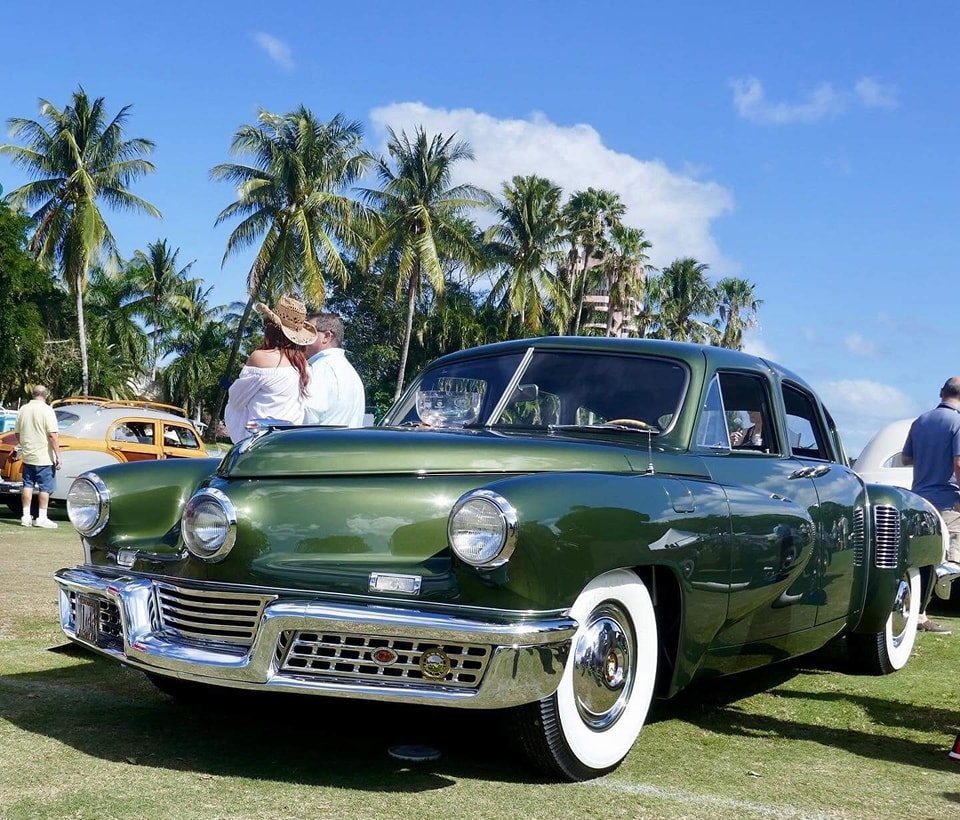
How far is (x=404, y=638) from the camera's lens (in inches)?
129

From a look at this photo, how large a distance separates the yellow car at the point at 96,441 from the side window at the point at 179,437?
0.05 feet

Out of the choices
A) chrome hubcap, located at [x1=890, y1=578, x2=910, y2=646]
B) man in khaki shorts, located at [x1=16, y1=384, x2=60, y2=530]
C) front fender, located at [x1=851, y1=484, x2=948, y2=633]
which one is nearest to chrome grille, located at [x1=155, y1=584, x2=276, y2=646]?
front fender, located at [x1=851, y1=484, x2=948, y2=633]

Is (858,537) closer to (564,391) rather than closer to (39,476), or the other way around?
(564,391)

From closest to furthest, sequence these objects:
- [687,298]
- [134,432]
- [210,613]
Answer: [210,613] → [134,432] → [687,298]

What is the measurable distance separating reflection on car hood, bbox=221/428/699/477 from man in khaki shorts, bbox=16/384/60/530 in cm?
996

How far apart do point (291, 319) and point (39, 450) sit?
8.37 metres

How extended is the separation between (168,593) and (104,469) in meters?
0.89

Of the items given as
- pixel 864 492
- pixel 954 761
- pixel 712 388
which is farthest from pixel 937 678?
pixel 712 388

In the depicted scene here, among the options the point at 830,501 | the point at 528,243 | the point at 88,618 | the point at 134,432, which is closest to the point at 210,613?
the point at 88,618

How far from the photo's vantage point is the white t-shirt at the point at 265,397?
5.84m

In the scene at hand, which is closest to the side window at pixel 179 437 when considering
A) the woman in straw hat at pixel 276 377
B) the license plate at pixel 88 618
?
the woman in straw hat at pixel 276 377

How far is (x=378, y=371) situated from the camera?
56.2 metres

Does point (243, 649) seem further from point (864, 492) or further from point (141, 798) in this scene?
point (864, 492)

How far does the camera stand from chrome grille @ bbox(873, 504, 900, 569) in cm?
543
